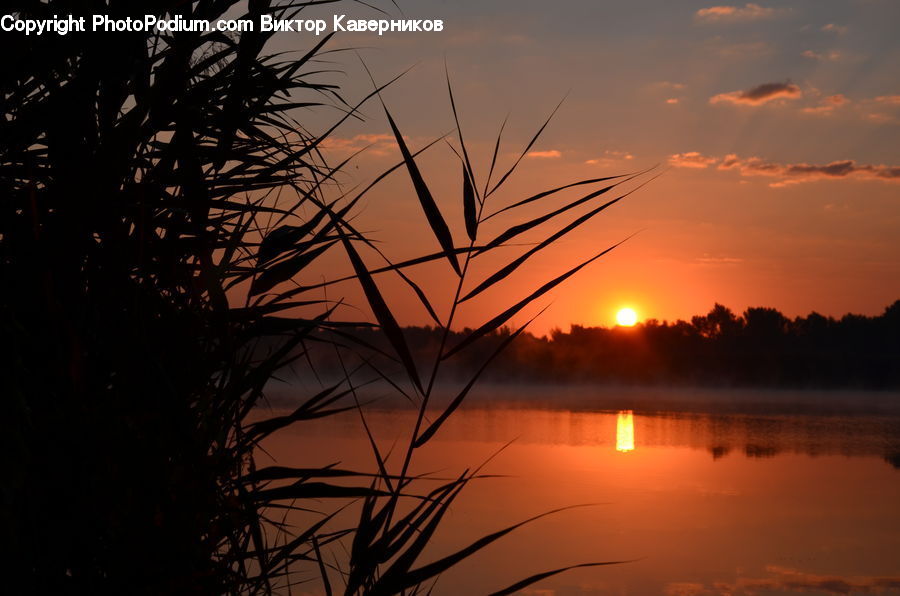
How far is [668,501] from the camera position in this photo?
29.0 ft

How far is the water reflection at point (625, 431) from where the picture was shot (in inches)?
523

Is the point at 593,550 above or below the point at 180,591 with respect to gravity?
below

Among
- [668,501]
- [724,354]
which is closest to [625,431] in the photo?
[668,501]

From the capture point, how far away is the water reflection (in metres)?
13.3

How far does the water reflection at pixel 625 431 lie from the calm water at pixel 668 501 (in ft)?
0.28

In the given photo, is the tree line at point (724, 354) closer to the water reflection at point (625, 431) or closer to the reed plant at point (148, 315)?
the water reflection at point (625, 431)

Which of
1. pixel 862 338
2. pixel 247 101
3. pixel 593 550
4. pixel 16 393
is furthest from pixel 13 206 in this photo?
pixel 862 338

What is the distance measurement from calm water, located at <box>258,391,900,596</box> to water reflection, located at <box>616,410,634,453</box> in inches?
3.3

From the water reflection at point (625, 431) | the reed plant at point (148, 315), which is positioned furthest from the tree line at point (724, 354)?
the reed plant at point (148, 315)

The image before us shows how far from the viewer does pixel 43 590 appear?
1.24m

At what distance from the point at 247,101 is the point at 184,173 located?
34cm

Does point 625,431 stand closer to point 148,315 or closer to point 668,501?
point 668,501

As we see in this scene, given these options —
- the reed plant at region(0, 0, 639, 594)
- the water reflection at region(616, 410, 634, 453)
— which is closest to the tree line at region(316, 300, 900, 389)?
the water reflection at region(616, 410, 634, 453)

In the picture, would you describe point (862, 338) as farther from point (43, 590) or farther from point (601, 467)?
point (43, 590)
